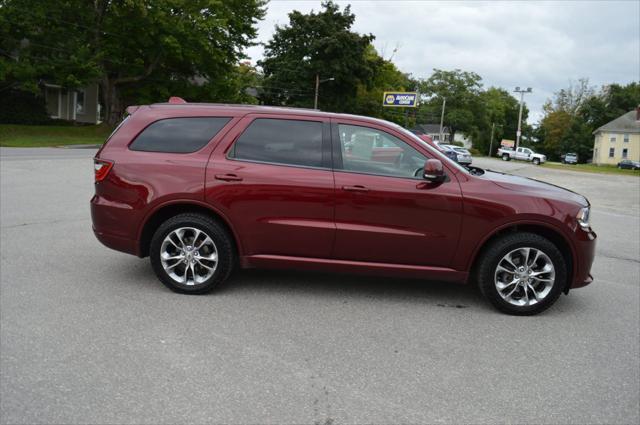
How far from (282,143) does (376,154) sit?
882 mm

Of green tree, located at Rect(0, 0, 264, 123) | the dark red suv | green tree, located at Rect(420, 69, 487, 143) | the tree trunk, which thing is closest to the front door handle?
the dark red suv

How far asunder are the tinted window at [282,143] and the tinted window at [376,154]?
262 mm

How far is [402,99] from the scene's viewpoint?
6112 cm

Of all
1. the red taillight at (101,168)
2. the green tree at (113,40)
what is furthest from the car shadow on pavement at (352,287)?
the green tree at (113,40)

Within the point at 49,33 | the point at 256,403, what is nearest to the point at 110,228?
the point at 256,403

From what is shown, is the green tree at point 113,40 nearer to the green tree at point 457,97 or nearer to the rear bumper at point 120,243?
the rear bumper at point 120,243

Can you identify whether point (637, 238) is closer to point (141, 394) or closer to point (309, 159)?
point (309, 159)

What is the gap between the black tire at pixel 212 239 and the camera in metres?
5.12

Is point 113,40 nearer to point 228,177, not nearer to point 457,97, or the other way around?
point 228,177

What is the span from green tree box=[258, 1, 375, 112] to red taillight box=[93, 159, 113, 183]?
53727 mm

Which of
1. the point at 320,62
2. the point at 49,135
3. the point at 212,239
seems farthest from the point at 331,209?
the point at 320,62

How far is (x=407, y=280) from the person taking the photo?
19.9 ft

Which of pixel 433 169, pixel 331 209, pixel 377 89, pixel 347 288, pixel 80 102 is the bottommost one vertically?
pixel 347 288

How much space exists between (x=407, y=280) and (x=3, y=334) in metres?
3.82
